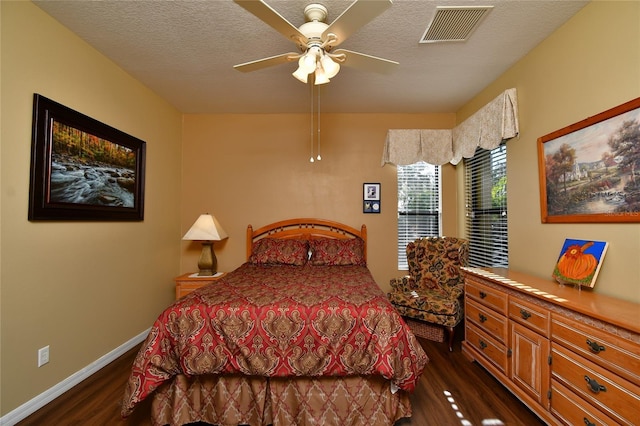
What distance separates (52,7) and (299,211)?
2781 millimetres

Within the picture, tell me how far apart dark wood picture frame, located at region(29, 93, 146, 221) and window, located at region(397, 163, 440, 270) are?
3157 mm

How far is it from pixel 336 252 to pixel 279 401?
176 centimetres

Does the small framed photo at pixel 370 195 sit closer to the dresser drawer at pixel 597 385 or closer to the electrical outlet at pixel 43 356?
the dresser drawer at pixel 597 385

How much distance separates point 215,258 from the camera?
353cm

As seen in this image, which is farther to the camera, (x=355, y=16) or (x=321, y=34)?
(x=321, y=34)

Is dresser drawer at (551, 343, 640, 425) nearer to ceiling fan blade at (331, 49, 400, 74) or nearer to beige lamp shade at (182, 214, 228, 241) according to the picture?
ceiling fan blade at (331, 49, 400, 74)

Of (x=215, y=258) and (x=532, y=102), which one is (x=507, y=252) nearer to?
(x=532, y=102)

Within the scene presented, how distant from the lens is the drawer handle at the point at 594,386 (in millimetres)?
1337

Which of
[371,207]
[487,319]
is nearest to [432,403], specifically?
[487,319]

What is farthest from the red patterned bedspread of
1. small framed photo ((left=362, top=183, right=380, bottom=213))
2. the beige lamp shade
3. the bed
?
small framed photo ((left=362, top=183, right=380, bottom=213))

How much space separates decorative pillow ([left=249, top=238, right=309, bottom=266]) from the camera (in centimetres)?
318

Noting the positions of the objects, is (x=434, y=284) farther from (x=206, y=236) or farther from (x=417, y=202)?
→ (x=206, y=236)

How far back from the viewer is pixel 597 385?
1.35 m

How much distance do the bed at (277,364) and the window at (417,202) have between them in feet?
7.15
